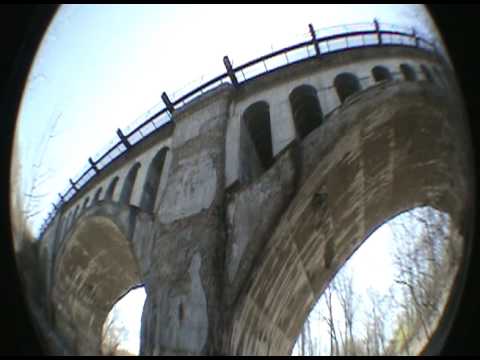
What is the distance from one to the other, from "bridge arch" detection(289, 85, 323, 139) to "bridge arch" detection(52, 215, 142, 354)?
298 centimetres

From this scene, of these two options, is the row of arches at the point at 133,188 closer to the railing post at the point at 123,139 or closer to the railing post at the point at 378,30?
the railing post at the point at 123,139

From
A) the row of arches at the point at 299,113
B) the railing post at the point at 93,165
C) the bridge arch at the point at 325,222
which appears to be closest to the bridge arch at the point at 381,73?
the row of arches at the point at 299,113

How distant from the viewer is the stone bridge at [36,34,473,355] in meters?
4.52

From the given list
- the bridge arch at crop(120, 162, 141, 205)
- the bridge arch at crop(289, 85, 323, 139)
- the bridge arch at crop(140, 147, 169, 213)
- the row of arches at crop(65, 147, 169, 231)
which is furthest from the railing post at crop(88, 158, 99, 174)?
the bridge arch at crop(289, 85, 323, 139)

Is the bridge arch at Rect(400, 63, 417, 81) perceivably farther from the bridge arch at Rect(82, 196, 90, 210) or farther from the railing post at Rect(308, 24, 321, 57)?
the bridge arch at Rect(82, 196, 90, 210)

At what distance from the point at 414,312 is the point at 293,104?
143 inches

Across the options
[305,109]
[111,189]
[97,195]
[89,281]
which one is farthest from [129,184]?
[305,109]

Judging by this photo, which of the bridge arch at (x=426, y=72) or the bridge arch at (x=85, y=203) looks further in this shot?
the bridge arch at (x=85, y=203)

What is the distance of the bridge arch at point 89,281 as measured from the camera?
3.31 m

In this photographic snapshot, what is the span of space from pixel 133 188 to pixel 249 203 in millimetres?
2002

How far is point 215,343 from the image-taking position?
6.00 m

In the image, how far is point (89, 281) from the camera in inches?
182

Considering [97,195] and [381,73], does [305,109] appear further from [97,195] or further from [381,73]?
[97,195]

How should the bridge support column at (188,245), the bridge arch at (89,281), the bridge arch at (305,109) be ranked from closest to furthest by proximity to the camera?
the bridge arch at (89,281), the bridge support column at (188,245), the bridge arch at (305,109)
